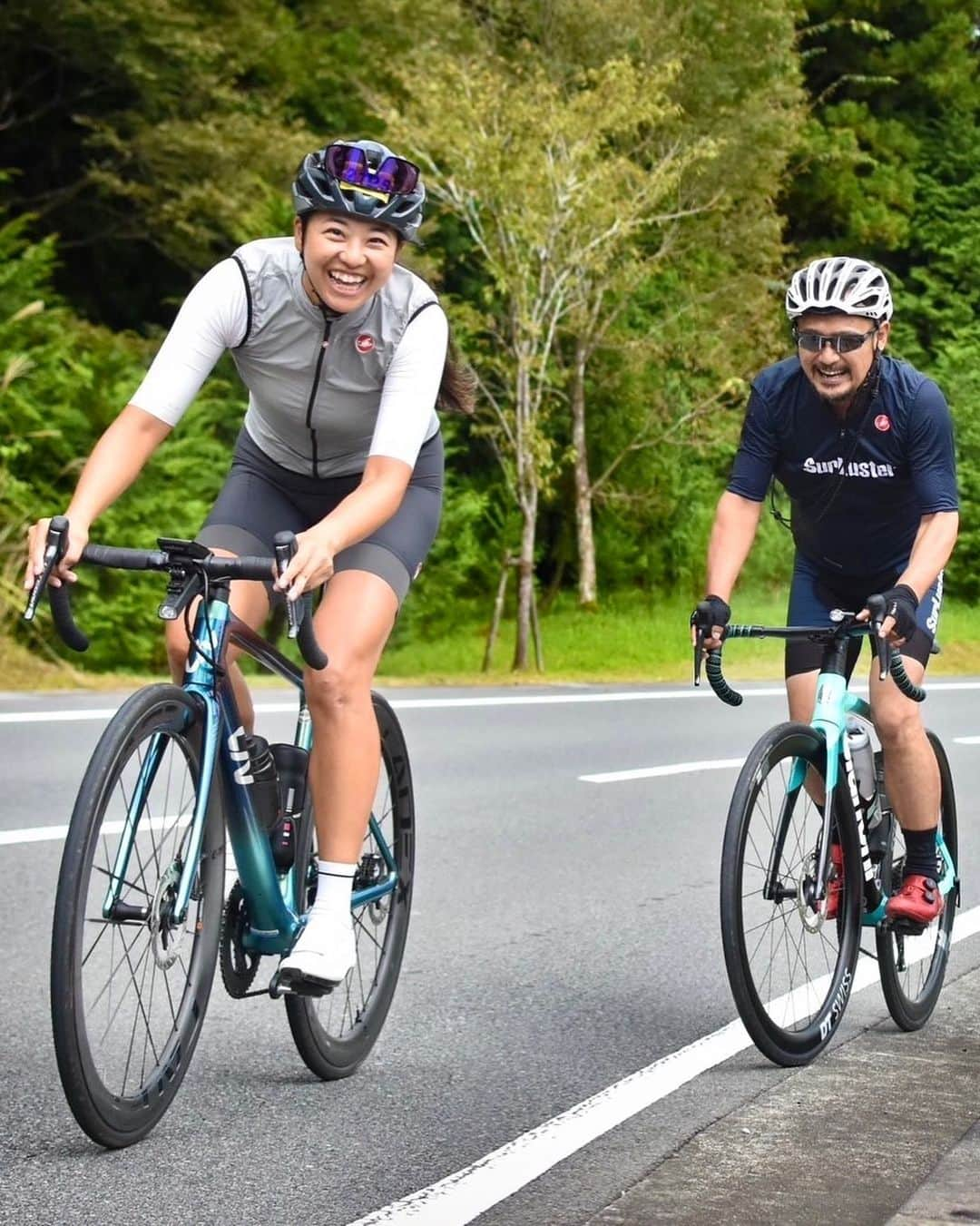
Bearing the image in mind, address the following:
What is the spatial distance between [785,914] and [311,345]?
185 cm

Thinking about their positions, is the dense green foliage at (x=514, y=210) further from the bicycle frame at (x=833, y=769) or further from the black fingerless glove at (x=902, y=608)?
the black fingerless glove at (x=902, y=608)

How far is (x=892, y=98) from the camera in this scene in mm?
45656

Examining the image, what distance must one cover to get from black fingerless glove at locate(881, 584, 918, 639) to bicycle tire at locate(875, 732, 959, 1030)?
2.48ft

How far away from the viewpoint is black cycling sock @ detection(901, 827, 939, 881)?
17.8 ft

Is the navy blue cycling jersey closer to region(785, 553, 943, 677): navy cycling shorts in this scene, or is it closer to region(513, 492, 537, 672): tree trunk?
region(785, 553, 943, 677): navy cycling shorts

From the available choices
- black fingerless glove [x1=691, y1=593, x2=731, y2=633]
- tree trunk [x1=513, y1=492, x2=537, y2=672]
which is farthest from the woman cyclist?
tree trunk [x1=513, y1=492, x2=537, y2=672]

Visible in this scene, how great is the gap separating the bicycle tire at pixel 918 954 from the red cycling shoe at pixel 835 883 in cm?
18

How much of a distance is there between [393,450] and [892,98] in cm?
4386

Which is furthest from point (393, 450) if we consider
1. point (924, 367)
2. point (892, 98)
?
point (892, 98)

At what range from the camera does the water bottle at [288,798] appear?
14.3 ft

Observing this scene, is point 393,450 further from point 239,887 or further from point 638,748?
point 638,748

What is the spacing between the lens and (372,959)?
16.3 feet

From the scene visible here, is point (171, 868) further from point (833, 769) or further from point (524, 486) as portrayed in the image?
point (524, 486)

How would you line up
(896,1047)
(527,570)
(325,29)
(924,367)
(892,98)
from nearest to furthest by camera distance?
(896,1047) → (527,570) → (325,29) → (924,367) → (892,98)
